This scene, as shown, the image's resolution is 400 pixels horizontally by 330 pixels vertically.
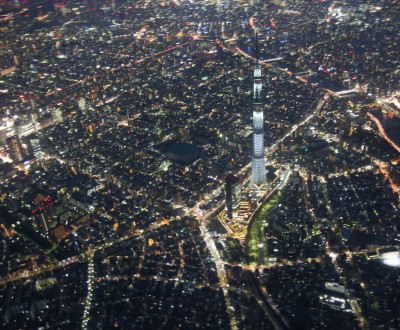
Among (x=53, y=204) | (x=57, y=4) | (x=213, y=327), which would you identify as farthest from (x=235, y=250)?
(x=57, y=4)

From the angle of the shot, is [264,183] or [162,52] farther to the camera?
[162,52]

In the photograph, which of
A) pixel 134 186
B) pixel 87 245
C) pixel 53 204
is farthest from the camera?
pixel 134 186

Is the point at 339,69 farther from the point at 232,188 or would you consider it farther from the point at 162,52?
the point at 232,188

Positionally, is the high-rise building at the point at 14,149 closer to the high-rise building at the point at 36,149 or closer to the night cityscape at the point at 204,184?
the night cityscape at the point at 204,184

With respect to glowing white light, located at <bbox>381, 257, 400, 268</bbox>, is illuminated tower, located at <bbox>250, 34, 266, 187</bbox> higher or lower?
higher

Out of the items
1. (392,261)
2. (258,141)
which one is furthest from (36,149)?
(392,261)

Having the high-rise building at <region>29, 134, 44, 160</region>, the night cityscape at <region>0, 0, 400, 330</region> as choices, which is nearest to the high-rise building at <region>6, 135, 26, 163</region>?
the night cityscape at <region>0, 0, 400, 330</region>

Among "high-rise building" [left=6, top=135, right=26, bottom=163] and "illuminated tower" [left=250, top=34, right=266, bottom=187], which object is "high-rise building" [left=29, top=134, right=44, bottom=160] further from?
"illuminated tower" [left=250, top=34, right=266, bottom=187]
